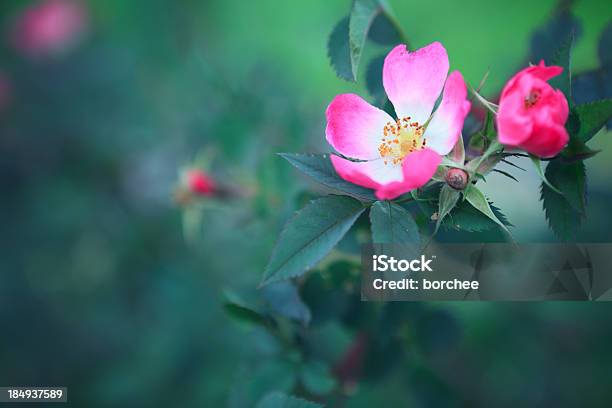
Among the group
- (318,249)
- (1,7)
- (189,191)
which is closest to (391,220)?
(318,249)

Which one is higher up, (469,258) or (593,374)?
(469,258)

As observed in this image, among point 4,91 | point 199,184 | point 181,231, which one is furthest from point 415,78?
point 4,91

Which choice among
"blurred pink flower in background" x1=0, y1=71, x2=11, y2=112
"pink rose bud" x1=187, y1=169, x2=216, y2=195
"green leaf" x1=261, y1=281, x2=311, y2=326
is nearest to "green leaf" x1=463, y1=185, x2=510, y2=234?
"green leaf" x1=261, y1=281, x2=311, y2=326

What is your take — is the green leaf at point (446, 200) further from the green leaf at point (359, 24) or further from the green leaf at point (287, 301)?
the green leaf at point (287, 301)

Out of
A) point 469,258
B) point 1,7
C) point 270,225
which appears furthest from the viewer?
point 1,7

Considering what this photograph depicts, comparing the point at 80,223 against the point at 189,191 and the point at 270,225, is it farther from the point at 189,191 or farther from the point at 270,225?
the point at 270,225

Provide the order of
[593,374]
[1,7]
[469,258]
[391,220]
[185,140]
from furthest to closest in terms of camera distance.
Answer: [1,7]
[185,140]
[593,374]
[469,258]
[391,220]

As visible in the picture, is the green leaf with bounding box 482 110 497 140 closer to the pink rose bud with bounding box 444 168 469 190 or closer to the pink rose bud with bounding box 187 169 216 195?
the pink rose bud with bounding box 444 168 469 190
